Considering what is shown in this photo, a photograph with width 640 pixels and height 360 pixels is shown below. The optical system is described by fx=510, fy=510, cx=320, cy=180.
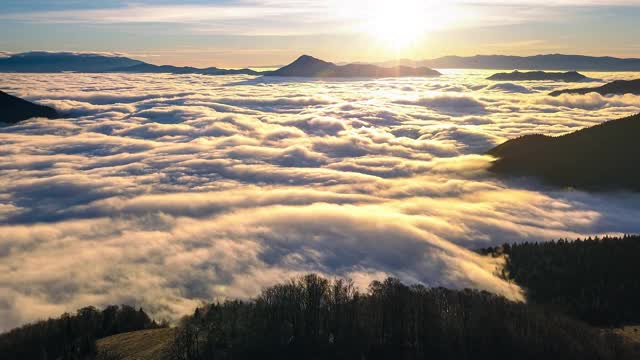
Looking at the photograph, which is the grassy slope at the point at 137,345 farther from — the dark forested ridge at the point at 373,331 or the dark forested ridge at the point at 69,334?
the dark forested ridge at the point at 373,331

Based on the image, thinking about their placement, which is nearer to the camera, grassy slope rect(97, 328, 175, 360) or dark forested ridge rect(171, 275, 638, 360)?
dark forested ridge rect(171, 275, 638, 360)

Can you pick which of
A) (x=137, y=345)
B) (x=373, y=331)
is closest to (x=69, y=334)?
(x=137, y=345)

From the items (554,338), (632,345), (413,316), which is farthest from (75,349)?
(632,345)

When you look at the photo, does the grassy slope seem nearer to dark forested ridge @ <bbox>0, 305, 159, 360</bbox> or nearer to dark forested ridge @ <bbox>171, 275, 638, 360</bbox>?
dark forested ridge @ <bbox>0, 305, 159, 360</bbox>

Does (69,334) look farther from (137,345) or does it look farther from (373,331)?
(373,331)

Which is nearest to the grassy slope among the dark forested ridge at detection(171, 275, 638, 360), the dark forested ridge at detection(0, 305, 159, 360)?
the dark forested ridge at detection(0, 305, 159, 360)

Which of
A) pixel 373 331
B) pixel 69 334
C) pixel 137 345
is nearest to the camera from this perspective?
pixel 373 331

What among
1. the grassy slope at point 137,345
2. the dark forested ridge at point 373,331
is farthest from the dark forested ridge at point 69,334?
the dark forested ridge at point 373,331
